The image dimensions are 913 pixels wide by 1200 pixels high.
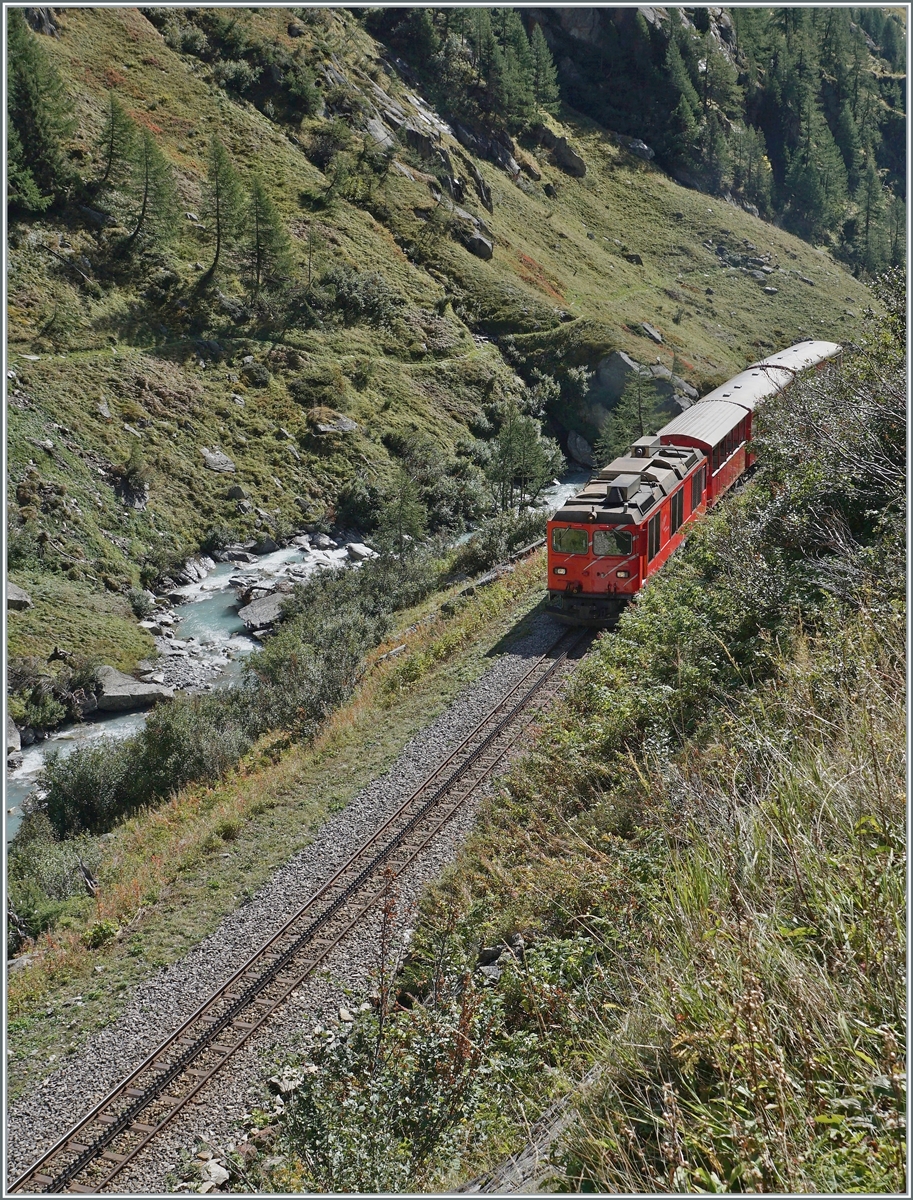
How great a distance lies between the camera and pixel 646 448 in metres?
22.3

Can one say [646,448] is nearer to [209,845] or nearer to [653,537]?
[653,537]

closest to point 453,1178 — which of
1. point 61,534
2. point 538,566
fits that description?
point 538,566

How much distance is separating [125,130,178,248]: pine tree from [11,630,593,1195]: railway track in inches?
1724

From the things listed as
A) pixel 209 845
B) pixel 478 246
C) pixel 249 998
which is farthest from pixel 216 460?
pixel 478 246

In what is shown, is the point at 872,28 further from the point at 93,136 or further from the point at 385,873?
the point at 385,873

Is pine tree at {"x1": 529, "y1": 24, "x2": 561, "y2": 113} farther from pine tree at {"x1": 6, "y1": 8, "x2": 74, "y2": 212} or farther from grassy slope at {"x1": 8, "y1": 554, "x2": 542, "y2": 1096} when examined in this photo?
grassy slope at {"x1": 8, "y1": 554, "x2": 542, "y2": 1096}

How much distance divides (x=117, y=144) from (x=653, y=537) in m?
45.2

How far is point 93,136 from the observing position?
5228cm

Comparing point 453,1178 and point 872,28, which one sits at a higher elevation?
point 872,28

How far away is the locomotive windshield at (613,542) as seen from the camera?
61.3 ft

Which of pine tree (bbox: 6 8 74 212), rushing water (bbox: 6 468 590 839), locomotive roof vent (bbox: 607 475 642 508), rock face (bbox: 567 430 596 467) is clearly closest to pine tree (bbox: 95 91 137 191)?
pine tree (bbox: 6 8 74 212)

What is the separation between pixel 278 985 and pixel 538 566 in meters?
18.1

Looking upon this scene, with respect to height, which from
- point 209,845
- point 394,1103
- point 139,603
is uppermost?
point 394,1103

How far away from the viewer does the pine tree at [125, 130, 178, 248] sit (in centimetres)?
4712
